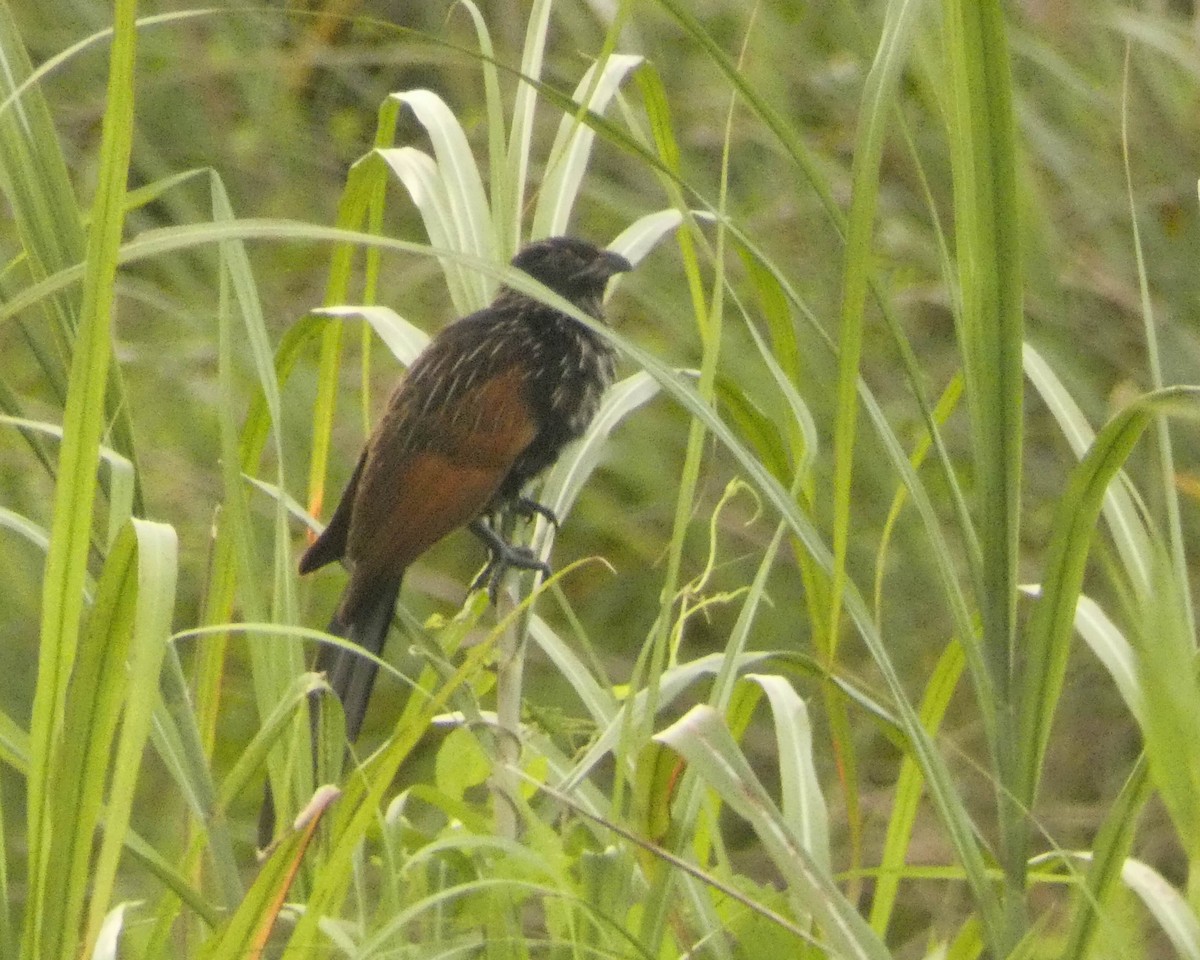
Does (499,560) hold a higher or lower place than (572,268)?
lower

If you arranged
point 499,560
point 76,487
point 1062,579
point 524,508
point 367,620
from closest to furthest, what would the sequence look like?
point 76,487
point 1062,579
point 367,620
point 499,560
point 524,508

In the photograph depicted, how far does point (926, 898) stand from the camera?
3.91 metres

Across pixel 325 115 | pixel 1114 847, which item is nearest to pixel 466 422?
pixel 1114 847

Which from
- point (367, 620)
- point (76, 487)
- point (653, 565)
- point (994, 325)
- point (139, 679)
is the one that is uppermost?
point (994, 325)

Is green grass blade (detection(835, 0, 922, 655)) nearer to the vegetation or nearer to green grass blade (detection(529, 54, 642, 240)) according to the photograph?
the vegetation

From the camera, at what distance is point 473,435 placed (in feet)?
8.78

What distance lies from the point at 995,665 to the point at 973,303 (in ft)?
0.91

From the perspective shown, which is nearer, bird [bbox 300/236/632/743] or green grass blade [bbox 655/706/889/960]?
green grass blade [bbox 655/706/889/960]

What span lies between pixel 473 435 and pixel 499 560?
0.68 ft

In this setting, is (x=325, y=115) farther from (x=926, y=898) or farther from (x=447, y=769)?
(x=447, y=769)

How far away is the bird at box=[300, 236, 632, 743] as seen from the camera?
7.93 feet

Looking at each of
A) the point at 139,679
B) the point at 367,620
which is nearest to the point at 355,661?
the point at 367,620

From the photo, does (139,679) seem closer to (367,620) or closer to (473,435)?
(367,620)

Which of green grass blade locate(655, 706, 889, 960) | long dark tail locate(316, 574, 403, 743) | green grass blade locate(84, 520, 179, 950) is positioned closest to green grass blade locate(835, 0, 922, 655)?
green grass blade locate(655, 706, 889, 960)
